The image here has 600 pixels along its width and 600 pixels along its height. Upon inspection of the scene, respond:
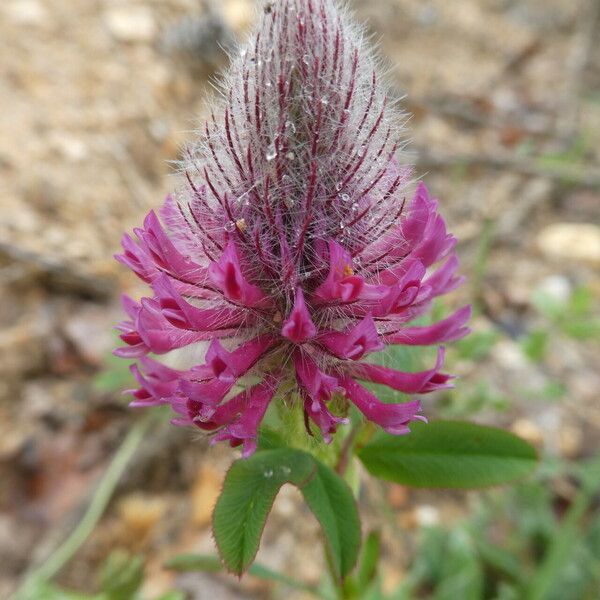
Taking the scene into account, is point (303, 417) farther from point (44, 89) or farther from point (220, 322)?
point (44, 89)

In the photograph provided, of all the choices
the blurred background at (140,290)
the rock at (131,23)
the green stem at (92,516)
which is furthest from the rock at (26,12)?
the green stem at (92,516)

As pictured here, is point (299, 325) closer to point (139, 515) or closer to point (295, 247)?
point (295, 247)

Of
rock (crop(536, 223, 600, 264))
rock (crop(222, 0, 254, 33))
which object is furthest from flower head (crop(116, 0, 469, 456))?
rock (crop(222, 0, 254, 33))

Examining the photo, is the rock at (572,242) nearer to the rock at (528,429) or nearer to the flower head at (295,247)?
the rock at (528,429)

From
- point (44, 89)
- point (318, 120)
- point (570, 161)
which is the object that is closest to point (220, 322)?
point (318, 120)

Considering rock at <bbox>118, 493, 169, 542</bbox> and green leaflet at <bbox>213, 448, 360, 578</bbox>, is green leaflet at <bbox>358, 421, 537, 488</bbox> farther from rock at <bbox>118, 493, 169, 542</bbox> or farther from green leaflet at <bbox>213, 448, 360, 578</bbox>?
rock at <bbox>118, 493, 169, 542</bbox>

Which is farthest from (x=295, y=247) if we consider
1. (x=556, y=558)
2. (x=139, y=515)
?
(x=139, y=515)

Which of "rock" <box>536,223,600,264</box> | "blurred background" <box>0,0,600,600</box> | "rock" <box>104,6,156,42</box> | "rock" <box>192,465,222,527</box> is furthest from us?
"rock" <box>104,6,156,42</box>
